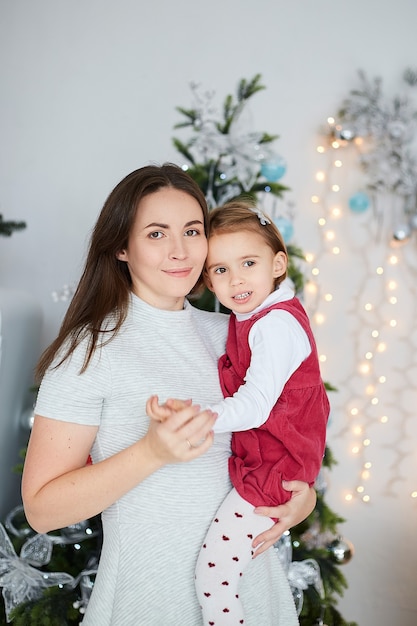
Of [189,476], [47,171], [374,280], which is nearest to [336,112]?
[374,280]

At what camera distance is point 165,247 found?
1.42 metres

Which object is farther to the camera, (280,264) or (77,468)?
(280,264)

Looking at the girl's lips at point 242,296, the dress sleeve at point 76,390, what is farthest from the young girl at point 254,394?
the dress sleeve at point 76,390

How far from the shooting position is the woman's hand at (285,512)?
1.38m

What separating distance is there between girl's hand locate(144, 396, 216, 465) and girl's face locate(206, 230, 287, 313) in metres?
0.40

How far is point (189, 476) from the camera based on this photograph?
1.35 meters

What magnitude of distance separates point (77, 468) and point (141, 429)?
145 millimetres

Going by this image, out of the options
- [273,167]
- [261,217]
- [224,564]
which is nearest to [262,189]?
[273,167]

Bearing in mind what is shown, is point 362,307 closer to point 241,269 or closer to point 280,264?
point 280,264

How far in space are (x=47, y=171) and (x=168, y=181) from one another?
1612mm

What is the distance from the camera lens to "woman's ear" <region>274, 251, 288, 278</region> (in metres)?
1.55

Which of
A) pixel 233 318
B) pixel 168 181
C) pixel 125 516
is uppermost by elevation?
pixel 168 181

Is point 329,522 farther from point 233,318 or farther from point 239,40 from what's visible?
point 239,40

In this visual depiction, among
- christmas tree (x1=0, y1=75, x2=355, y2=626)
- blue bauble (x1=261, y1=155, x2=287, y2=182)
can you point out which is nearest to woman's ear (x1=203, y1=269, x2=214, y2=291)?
christmas tree (x1=0, y1=75, x2=355, y2=626)
